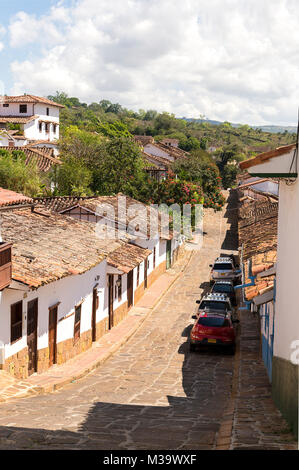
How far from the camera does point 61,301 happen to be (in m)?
15.1

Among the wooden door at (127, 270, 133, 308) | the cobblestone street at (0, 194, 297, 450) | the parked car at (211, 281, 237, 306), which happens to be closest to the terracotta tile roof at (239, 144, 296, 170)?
the cobblestone street at (0, 194, 297, 450)

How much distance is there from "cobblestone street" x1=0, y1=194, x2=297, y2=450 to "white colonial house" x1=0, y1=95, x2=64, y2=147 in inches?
1688

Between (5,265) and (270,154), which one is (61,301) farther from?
(270,154)

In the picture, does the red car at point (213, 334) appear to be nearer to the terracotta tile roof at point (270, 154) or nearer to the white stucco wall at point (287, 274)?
the white stucco wall at point (287, 274)

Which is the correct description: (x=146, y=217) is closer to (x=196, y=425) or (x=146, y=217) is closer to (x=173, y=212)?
(x=173, y=212)

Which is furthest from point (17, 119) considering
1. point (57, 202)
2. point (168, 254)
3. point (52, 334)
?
point (52, 334)

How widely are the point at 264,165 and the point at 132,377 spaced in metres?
9.01

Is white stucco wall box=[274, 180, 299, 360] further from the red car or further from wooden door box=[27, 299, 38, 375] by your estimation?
the red car

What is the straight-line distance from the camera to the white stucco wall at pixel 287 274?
309 inches

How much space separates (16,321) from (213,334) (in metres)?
7.69

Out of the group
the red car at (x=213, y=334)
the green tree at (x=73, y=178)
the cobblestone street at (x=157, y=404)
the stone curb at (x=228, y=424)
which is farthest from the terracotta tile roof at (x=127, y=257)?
the green tree at (x=73, y=178)

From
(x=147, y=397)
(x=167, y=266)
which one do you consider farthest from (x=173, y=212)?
(x=147, y=397)

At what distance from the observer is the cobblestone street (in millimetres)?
7645

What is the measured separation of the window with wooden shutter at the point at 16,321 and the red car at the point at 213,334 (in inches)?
279
